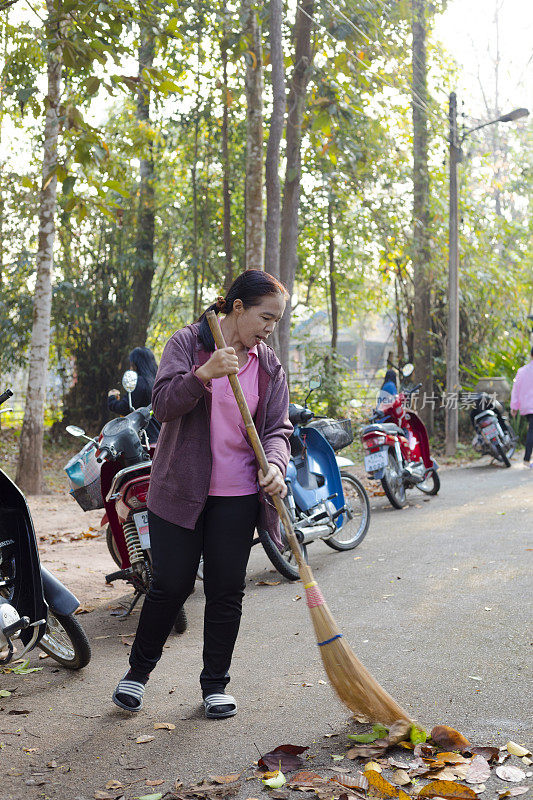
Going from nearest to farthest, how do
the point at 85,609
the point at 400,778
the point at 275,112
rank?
the point at 400,778
the point at 85,609
the point at 275,112

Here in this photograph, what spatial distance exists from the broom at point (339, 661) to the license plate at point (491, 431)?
10.4 meters

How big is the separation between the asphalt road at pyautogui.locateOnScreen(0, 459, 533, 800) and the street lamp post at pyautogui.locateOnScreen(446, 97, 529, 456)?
29.2 feet

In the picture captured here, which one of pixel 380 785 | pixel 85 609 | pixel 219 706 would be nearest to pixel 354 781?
pixel 380 785

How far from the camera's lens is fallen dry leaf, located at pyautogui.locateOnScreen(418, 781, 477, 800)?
2.94 metres

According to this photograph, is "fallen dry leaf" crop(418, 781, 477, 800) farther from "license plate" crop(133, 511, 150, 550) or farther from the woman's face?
"license plate" crop(133, 511, 150, 550)

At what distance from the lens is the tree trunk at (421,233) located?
696 inches

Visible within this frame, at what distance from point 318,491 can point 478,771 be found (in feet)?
13.3

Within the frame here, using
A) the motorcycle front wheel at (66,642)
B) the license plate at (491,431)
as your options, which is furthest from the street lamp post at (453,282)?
the motorcycle front wheel at (66,642)

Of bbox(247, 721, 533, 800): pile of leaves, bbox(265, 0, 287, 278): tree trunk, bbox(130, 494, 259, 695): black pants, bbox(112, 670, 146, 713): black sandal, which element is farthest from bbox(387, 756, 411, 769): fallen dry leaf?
bbox(265, 0, 287, 278): tree trunk

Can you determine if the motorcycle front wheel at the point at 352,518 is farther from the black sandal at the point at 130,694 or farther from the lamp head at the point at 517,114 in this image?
the lamp head at the point at 517,114

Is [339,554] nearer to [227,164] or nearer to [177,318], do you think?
[227,164]

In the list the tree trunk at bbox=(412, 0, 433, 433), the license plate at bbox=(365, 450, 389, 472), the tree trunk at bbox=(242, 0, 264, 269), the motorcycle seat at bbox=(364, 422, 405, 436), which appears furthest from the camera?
the tree trunk at bbox=(412, 0, 433, 433)

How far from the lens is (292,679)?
14.5 ft

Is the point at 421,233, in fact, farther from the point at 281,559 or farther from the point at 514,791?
the point at 514,791
